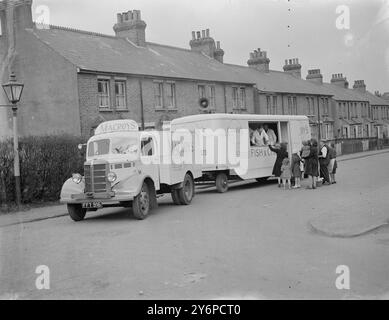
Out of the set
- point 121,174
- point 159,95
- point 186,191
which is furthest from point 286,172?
point 159,95

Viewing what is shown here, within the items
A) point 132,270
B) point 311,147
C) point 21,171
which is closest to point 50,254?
point 132,270

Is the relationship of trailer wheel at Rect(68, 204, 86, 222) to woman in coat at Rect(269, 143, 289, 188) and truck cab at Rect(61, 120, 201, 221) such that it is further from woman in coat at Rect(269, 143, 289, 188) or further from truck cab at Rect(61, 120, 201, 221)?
woman in coat at Rect(269, 143, 289, 188)

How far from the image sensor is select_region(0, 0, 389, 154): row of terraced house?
25672mm

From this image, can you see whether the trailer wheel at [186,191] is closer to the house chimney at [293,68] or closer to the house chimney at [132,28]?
the house chimney at [132,28]

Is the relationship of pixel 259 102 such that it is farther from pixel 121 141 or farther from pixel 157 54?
pixel 121 141

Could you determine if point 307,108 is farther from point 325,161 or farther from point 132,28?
point 325,161

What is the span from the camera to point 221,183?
18.3m

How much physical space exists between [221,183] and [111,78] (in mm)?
11390

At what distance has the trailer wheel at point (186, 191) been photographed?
15.0 m

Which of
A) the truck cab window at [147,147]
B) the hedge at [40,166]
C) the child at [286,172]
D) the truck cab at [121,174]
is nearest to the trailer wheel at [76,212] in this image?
the truck cab at [121,174]

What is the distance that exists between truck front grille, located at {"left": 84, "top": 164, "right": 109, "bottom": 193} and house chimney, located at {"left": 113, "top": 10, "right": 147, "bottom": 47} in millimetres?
23116

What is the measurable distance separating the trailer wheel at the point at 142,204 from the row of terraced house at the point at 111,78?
8.20m

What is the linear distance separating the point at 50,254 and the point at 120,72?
1918cm
